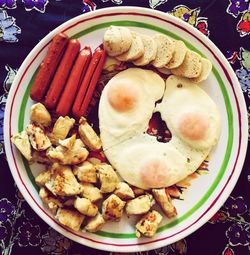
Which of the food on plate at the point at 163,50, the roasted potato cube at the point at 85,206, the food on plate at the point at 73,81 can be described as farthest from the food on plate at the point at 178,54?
the roasted potato cube at the point at 85,206

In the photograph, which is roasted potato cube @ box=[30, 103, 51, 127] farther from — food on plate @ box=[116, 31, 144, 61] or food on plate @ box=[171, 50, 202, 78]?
food on plate @ box=[171, 50, 202, 78]

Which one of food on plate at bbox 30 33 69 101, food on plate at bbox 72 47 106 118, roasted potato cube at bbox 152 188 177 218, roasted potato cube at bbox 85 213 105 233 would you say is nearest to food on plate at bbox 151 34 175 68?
food on plate at bbox 72 47 106 118

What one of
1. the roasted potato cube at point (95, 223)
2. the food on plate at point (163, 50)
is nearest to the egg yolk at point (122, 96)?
the food on plate at point (163, 50)

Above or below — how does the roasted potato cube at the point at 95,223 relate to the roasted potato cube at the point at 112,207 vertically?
below

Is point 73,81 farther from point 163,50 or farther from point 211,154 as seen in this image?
point 211,154

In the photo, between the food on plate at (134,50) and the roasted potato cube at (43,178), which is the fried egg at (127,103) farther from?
the roasted potato cube at (43,178)

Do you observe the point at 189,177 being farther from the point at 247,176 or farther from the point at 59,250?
the point at 59,250

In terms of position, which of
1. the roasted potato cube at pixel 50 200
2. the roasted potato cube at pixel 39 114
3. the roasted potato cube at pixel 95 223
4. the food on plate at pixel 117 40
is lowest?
the roasted potato cube at pixel 95 223
